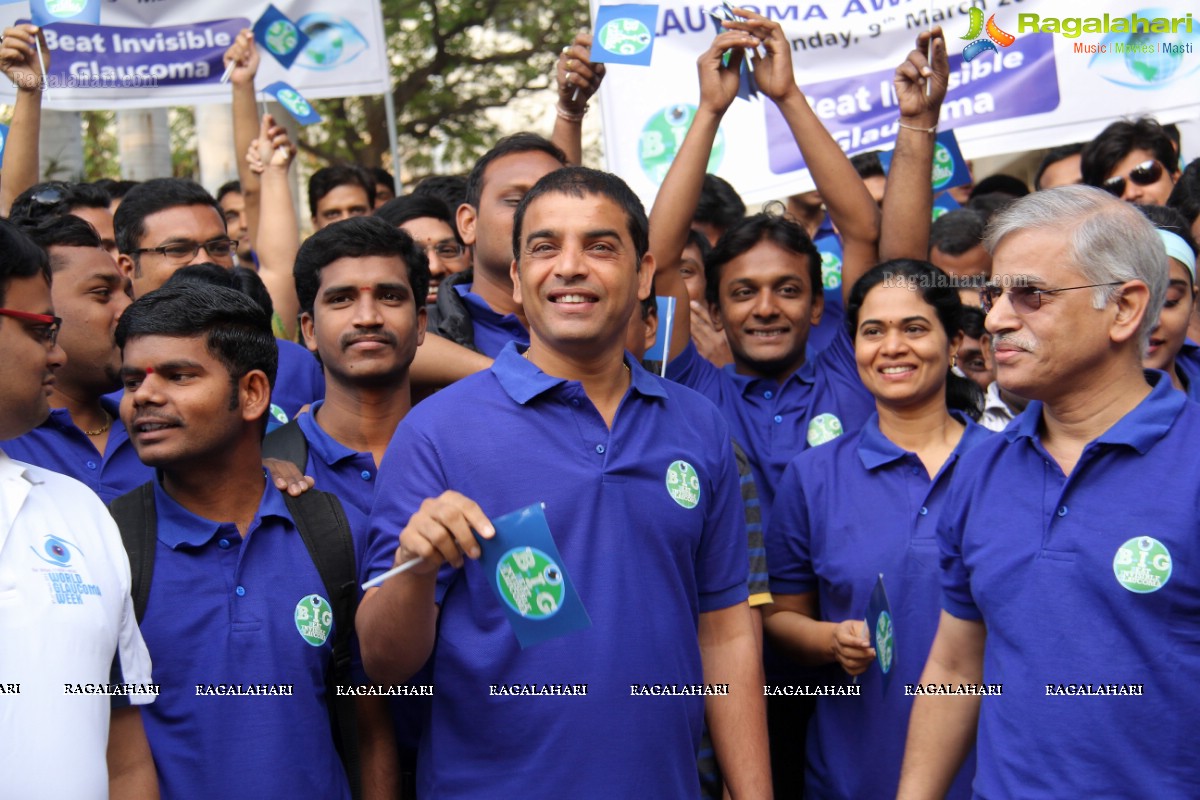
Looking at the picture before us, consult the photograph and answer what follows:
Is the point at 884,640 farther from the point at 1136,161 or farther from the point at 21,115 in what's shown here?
the point at 21,115

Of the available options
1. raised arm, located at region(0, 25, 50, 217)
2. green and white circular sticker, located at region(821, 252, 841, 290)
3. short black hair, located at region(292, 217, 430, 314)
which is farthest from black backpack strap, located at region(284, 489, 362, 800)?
green and white circular sticker, located at region(821, 252, 841, 290)

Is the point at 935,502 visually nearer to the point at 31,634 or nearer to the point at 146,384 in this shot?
the point at 146,384

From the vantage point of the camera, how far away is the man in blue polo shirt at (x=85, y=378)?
3332 mm

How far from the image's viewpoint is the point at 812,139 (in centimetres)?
447

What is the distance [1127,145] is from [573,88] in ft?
7.60

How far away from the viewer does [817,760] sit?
12.2ft

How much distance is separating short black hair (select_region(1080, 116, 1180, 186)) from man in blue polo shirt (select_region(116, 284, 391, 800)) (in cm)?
367

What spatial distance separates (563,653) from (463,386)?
25.2 inches

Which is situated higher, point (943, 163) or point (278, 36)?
point (278, 36)

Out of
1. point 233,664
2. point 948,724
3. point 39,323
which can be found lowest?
point 948,724

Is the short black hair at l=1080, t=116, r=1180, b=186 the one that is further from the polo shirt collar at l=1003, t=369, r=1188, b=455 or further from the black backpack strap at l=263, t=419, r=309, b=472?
the black backpack strap at l=263, t=419, r=309, b=472

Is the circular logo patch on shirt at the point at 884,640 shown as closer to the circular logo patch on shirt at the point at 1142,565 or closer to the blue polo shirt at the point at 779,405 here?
the circular logo patch on shirt at the point at 1142,565

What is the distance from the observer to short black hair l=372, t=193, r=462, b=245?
16.8ft

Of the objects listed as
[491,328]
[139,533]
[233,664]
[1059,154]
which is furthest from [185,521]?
[1059,154]
